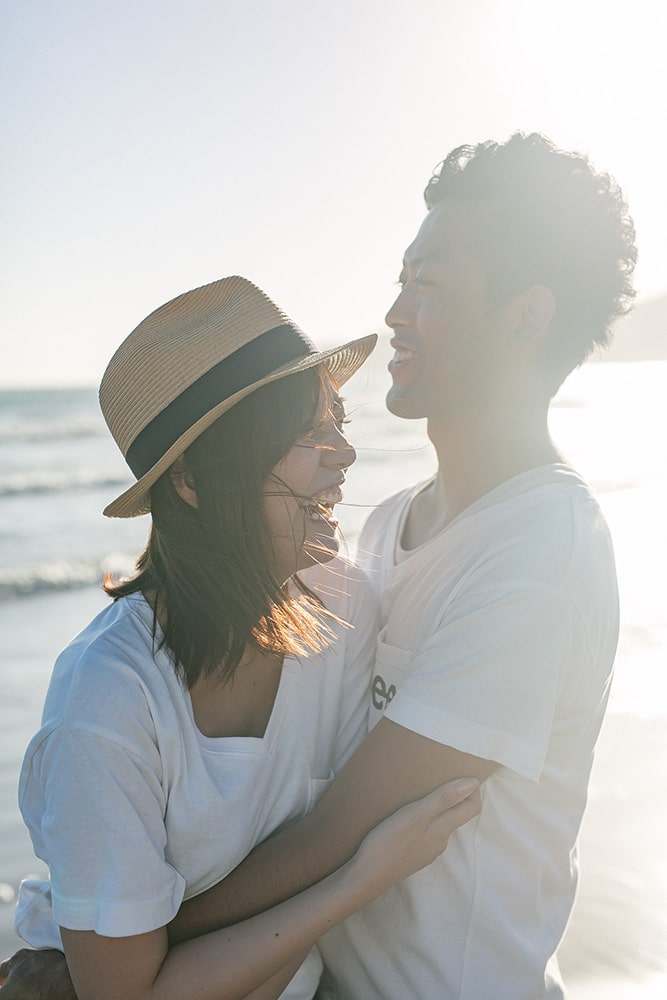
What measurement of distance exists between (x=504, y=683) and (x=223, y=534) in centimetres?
70

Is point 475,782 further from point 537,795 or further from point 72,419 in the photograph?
point 72,419

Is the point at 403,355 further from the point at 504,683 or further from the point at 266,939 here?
the point at 266,939

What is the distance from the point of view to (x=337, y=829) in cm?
216

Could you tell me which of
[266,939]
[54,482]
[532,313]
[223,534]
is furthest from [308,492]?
[54,482]

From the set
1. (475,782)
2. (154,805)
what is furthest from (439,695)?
(154,805)

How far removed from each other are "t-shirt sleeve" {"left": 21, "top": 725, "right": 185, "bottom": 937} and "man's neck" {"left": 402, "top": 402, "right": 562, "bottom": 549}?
4.09 feet

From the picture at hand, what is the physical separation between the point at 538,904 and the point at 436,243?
6.25 ft

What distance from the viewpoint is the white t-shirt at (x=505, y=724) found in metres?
2.09

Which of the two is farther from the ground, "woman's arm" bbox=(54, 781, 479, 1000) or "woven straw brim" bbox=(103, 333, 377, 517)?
"woven straw brim" bbox=(103, 333, 377, 517)

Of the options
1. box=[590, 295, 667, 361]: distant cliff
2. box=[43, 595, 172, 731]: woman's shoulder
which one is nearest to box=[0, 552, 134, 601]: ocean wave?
box=[43, 595, 172, 731]: woman's shoulder

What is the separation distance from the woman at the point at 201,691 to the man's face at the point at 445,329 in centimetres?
65

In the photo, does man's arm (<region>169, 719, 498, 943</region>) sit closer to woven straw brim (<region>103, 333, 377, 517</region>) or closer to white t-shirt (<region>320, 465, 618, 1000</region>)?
white t-shirt (<region>320, 465, 618, 1000</region>)

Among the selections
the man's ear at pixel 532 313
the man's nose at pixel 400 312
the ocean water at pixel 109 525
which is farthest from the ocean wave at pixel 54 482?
the man's ear at pixel 532 313

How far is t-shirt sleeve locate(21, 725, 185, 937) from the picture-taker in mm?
1782
